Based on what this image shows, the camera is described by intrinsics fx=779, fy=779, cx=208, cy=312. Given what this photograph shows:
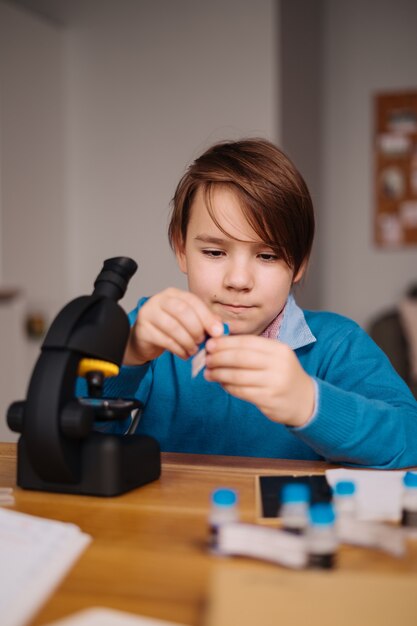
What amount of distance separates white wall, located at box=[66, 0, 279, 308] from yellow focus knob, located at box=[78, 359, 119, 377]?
228cm

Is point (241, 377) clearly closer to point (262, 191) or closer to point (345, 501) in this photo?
point (345, 501)

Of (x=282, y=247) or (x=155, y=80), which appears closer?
(x=282, y=247)

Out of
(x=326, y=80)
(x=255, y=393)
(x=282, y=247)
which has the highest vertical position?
(x=326, y=80)

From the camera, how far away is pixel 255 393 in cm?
97

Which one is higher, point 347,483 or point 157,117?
point 157,117

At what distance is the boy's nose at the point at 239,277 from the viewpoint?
1328 mm

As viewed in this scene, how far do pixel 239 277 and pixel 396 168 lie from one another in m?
3.26

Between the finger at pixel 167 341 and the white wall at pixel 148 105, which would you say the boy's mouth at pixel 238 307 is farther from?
the white wall at pixel 148 105

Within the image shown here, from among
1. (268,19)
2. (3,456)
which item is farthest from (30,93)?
(3,456)

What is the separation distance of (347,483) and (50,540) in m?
0.31

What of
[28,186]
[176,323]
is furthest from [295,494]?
[28,186]

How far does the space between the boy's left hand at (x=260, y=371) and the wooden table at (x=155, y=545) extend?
118mm

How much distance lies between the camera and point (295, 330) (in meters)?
1.46

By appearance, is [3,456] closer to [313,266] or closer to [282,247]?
[282,247]
